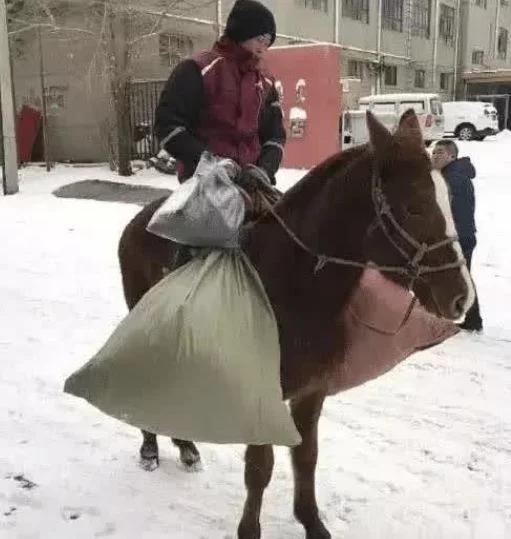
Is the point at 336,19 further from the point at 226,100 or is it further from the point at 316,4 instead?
the point at 226,100

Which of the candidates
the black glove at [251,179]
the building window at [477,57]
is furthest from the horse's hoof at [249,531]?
the building window at [477,57]

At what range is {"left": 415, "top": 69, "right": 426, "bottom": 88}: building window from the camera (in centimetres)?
4028

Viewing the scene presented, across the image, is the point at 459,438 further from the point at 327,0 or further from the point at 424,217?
the point at 327,0

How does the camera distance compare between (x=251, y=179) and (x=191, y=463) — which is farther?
(x=191, y=463)

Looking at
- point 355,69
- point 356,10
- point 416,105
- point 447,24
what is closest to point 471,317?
point 416,105

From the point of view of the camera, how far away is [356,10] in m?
34.4

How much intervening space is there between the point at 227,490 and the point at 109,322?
3293 millimetres

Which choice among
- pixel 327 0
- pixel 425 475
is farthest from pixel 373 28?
pixel 425 475

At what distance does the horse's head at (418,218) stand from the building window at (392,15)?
36.9 meters

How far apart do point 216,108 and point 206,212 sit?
2.40ft

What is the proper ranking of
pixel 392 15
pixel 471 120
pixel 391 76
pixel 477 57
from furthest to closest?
pixel 477 57 → pixel 391 76 → pixel 392 15 → pixel 471 120

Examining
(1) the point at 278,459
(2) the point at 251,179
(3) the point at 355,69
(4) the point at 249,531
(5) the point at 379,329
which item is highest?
(3) the point at 355,69

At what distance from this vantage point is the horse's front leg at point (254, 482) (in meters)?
3.29

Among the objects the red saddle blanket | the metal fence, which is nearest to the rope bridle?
the red saddle blanket
